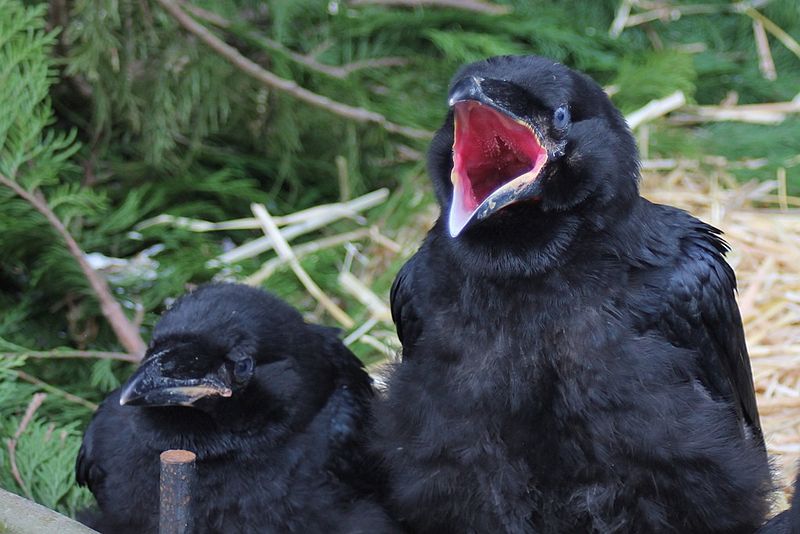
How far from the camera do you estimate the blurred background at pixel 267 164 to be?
342 cm

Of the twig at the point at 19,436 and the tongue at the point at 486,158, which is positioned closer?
the tongue at the point at 486,158

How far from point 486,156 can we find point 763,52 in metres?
3.84

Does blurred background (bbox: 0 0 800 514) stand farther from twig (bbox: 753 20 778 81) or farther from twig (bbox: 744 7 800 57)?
twig (bbox: 744 7 800 57)

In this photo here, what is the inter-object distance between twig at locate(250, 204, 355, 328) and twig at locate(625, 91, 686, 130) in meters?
1.52

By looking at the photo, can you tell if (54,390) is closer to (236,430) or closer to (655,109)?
(236,430)

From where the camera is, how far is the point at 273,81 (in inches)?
163

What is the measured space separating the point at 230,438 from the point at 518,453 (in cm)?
66

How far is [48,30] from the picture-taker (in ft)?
13.3

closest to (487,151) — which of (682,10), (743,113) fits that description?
(743,113)

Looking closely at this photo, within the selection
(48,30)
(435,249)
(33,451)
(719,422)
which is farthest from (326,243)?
(719,422)

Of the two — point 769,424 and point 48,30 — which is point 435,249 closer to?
point 769,424

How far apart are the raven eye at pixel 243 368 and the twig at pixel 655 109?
8.44 feet

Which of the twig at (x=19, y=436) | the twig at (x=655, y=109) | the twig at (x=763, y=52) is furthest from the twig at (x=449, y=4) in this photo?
the twig at (x=19, y=436)

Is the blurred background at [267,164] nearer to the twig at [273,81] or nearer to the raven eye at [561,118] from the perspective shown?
the twig at [273,81]
